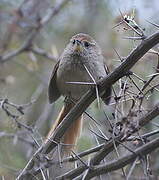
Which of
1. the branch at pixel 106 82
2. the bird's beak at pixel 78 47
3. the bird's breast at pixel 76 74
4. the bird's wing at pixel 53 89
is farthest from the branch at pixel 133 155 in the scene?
the bird's wing at pixel 53 89

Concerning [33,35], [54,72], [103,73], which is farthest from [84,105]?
[33,35]

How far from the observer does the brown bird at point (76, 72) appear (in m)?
3.32

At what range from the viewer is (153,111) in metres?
2.10

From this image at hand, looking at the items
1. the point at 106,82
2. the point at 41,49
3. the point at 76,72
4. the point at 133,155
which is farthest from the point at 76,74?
the point at 41,49

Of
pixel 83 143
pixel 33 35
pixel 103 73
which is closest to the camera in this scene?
pixel 103 73

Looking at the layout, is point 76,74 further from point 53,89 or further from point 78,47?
point 53,89

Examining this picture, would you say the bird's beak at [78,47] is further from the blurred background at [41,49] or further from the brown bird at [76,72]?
the blurred background at [41,49]

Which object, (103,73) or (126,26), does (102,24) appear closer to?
(103,73)

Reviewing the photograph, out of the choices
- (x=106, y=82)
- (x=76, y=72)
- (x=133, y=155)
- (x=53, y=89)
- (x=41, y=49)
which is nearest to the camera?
(x=133, y=155)

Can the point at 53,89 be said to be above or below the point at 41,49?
below

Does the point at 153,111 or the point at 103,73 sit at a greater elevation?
the point at 103,73

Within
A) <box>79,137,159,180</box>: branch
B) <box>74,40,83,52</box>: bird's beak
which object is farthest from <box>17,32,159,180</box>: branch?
<box>74,40,83,52</box>: bird's beak

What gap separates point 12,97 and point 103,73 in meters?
3.20

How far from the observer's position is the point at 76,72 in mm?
3318
